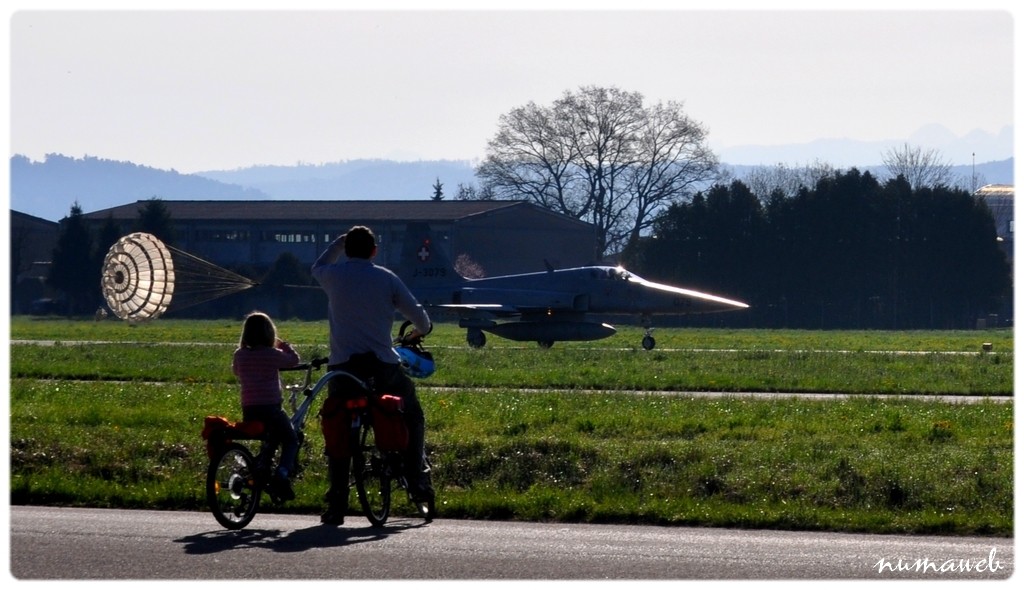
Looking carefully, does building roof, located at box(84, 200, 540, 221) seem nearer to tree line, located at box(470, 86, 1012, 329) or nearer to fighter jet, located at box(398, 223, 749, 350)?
tree line, located at box(470, 86, 1012, 329)

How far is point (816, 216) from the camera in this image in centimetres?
7500

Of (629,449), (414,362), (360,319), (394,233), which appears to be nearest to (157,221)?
(394,233)

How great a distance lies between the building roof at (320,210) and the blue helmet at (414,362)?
72.9 m

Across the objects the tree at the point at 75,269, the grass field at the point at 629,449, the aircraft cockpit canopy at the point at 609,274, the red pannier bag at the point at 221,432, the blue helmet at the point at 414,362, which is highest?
the tree at the point at 75,269

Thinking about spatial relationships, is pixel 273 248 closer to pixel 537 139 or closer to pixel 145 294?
pixel 537 139

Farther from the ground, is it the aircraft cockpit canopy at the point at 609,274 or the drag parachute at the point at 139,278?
the aircraft cockpit canopy at the point at 609,274

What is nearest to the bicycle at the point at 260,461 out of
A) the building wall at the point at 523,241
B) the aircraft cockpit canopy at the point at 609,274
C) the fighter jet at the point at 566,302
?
the fighter jet at the point at 566,302

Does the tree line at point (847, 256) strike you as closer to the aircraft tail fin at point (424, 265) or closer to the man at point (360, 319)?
the aircraft tail fin at point (424, 265)

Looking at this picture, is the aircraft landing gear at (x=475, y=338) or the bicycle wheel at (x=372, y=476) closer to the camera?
the bicycle wheel at (x=372, y=476)

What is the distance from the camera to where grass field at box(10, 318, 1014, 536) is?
1037 centimetres

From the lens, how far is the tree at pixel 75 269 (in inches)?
2968

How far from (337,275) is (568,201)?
83.2 meters

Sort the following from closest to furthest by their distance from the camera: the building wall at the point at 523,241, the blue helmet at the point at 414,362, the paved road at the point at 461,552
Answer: the paved road at the point at 461,552 → the blue helmet at the point at 414,362 → the building wall at the point at 523,241

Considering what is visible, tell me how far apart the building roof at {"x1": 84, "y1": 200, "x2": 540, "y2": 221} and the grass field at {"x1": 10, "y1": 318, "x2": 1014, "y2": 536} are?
2438 inches
